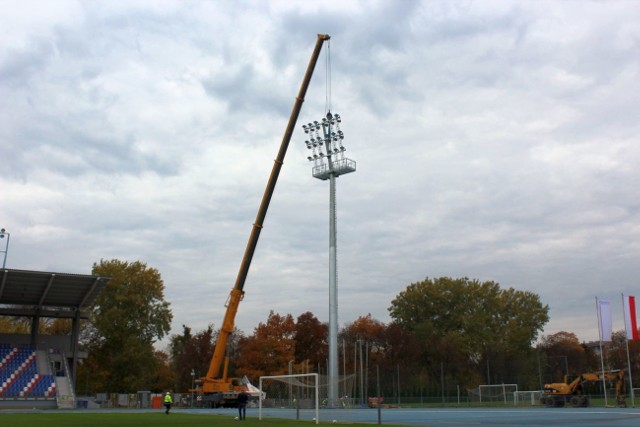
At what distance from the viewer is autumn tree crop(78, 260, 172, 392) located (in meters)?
72.6

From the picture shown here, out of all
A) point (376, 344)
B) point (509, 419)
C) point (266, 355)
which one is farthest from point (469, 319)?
point (509, 419)

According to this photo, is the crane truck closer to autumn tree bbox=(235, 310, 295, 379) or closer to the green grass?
the green grass

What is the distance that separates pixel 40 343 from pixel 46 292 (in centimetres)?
812

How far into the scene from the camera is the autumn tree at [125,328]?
72562mm

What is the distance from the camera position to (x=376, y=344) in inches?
3563

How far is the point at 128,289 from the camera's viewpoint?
74375 millimetres

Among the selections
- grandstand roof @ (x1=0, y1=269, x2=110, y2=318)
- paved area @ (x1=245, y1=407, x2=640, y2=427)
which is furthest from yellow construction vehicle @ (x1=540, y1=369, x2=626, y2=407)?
grandstand roof @ (x1=0, y1=269, x2=110, y2=318)

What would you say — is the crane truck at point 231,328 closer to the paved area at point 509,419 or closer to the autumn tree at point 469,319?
the paved area at point 509,419

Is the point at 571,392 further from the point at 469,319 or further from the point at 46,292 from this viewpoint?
the point at 469,319

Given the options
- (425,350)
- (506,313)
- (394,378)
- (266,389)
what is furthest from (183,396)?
(506,313)

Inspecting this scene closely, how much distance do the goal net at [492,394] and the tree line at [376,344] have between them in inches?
133

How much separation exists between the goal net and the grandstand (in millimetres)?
35299

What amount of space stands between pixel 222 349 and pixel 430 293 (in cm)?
5330

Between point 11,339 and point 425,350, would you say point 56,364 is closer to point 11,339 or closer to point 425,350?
point 11,339
